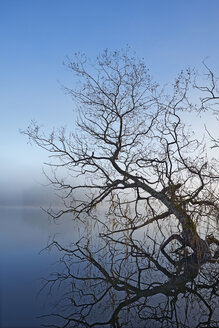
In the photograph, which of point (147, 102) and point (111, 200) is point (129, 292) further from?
point (147, 102)

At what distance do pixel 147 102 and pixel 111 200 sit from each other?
7.18 ft

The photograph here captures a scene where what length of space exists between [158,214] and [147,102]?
86.7 inches

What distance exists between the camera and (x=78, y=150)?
5.57 meters

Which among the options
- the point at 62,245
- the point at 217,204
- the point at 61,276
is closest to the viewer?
the point at 61,276

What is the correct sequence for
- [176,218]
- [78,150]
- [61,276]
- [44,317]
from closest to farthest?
[44,317] < [61,276] < [176,218] < [78,150]

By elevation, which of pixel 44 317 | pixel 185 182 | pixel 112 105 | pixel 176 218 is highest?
pixel 112 105

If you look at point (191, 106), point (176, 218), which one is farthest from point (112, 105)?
point (176, 218)

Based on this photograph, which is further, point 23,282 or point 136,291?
point 23,282

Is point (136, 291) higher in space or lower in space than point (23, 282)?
higher

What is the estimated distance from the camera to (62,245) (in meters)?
6.18

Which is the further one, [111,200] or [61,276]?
[111,200]

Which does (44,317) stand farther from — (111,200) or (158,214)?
(158,214)

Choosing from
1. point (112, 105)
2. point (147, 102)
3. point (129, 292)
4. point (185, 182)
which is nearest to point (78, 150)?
point (112, 105)

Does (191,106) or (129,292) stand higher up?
(191,106)
